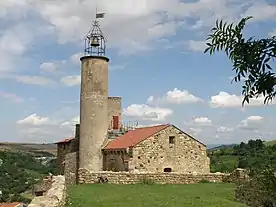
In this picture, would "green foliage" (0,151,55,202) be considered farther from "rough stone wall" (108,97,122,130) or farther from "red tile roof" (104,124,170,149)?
"red tile roof" (104,124,170,149)

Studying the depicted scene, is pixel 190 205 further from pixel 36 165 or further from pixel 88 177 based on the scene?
pixel 36 165

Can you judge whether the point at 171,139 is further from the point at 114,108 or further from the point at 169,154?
the point at 114,108

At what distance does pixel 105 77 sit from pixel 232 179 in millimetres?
12545

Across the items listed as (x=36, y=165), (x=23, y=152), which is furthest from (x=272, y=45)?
(x=23, y=152)

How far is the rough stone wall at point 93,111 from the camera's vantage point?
1326 inches

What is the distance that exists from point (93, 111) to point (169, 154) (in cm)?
630

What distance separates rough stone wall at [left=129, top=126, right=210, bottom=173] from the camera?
31312 mm

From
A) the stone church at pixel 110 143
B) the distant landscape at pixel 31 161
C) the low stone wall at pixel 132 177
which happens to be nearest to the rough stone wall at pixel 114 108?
the stone church at pixel 110 143

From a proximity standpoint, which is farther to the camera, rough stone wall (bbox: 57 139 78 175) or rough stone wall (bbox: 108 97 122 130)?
rough stone wall (bbox: 108 97 122 130)

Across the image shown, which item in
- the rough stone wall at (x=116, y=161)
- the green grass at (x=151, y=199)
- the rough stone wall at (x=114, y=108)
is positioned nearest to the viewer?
the green grass at (x=151, y=199)

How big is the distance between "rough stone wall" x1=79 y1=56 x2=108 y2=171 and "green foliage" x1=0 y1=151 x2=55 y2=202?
3513 cm

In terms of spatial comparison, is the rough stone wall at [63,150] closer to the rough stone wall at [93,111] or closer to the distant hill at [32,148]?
the rough stone wall at [93,111]

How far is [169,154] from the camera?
3259cm

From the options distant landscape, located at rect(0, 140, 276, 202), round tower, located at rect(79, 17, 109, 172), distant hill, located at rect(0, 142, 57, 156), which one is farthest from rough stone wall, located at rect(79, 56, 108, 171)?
distant hill, located at rect(0, 142, 57, 156)
